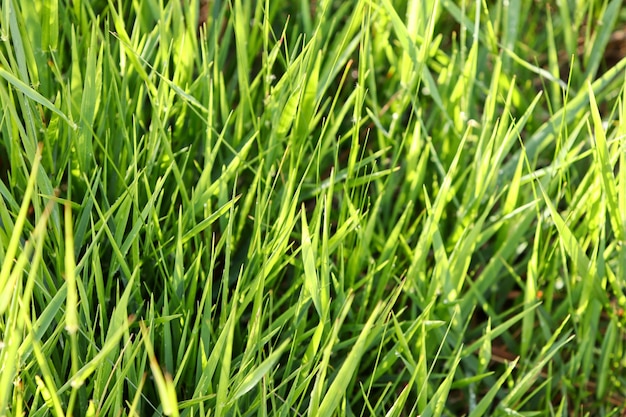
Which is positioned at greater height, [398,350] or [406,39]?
[406,39]

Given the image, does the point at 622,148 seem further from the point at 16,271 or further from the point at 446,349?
the point at 16,271

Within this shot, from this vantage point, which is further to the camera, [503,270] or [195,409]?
[503,270]

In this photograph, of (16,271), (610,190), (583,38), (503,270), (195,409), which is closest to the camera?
(16,271)

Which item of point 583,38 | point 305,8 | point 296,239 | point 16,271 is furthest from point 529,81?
point 16,271

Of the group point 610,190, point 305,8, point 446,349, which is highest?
point 305,8

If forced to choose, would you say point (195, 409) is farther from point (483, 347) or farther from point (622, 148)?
point (622, 148)

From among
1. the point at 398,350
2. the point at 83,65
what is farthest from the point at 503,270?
the point at 83,65

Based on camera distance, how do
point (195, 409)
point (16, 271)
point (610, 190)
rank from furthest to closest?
1. point (610, 190)
2. point (195, 409)
3. point (16, 271)
